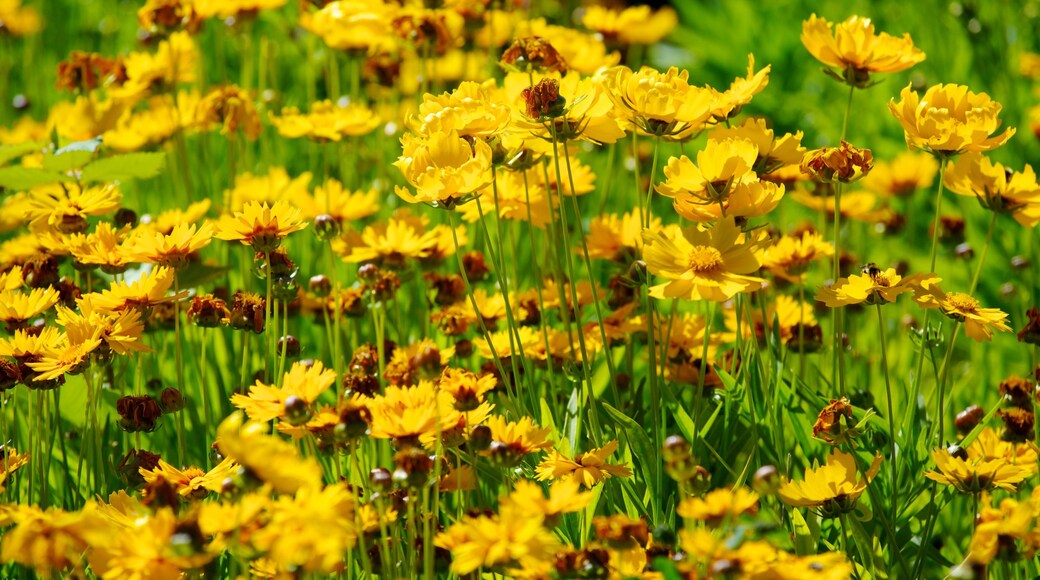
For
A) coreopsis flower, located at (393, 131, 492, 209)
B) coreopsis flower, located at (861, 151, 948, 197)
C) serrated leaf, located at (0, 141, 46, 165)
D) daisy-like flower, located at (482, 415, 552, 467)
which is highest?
coreopsis flower, located at (393, 131, 492, 209)

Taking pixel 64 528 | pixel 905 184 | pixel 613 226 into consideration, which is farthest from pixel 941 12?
pixel 64 528

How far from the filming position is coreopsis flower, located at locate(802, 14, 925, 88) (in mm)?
1481

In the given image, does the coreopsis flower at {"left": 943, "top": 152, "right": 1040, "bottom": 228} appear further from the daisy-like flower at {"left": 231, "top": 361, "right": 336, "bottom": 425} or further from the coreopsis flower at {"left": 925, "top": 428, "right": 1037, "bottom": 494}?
the daisy-like flower at {"left": 231, "top": 361, "right": 336, "bottom": 425}

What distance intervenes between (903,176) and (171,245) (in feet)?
5.04

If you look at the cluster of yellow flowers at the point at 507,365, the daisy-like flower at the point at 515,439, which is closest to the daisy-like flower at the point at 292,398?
the cluster of yellow flowers at the point at 507,365

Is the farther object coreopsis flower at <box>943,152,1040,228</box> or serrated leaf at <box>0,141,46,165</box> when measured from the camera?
serrated leaf at <box>0,141,46,165</box>

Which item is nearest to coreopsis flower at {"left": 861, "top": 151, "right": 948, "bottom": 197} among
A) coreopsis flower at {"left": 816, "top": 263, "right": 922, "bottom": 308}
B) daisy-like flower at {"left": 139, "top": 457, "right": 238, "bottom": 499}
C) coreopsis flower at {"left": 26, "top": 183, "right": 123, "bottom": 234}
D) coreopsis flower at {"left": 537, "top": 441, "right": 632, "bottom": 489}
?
coreopsis flower at {"left": 816, "top": 263, "right": 922, "bottom": 308}

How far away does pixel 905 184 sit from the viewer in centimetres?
236

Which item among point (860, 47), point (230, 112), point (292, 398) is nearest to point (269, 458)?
point (292, 398)

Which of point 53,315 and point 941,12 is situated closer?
point 53,315

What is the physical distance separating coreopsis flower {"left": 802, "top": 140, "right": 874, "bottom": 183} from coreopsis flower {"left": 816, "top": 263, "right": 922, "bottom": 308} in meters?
0.10

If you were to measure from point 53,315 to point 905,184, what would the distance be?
5.21 feet

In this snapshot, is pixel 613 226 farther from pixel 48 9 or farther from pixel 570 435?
pixel 48 9

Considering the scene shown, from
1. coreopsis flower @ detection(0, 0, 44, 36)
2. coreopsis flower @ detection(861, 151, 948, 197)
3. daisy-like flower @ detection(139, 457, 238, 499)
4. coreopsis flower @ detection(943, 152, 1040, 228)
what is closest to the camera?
daisy-like flower @ detection(139, 457, 238, 499)
